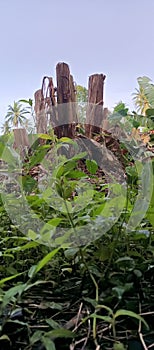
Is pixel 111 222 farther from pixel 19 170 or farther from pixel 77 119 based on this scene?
pixel 77 119

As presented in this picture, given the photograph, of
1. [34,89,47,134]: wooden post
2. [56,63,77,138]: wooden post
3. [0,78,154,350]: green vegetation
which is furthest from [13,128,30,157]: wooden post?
[0,78,154,350]: green vegetation

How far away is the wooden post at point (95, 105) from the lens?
1.27m

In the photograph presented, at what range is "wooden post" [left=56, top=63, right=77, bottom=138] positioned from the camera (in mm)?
1274

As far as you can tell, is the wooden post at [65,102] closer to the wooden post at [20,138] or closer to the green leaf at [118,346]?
the wooden post at [20,138]

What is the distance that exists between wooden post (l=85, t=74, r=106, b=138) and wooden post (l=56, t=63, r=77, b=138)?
0.21ft

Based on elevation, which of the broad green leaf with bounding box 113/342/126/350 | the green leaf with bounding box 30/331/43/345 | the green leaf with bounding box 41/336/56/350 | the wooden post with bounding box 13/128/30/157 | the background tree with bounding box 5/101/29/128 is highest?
the background tree with bounding box 5/101/29/128

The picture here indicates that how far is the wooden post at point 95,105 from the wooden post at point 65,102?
0.06 metres

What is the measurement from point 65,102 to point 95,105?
127 millimetres

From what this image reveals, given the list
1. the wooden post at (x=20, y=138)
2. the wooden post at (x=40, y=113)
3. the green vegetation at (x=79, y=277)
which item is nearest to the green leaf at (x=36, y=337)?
the green vegetation at (x=79, y=277)

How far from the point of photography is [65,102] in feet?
4.62

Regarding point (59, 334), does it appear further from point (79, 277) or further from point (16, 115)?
point (16, 115)

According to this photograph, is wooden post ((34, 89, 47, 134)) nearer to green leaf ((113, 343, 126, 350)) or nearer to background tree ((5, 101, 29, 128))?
background tree ((5, 101, 29, 128))

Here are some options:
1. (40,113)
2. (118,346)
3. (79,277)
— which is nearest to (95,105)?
(40,113)

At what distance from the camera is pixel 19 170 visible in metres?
0.43
